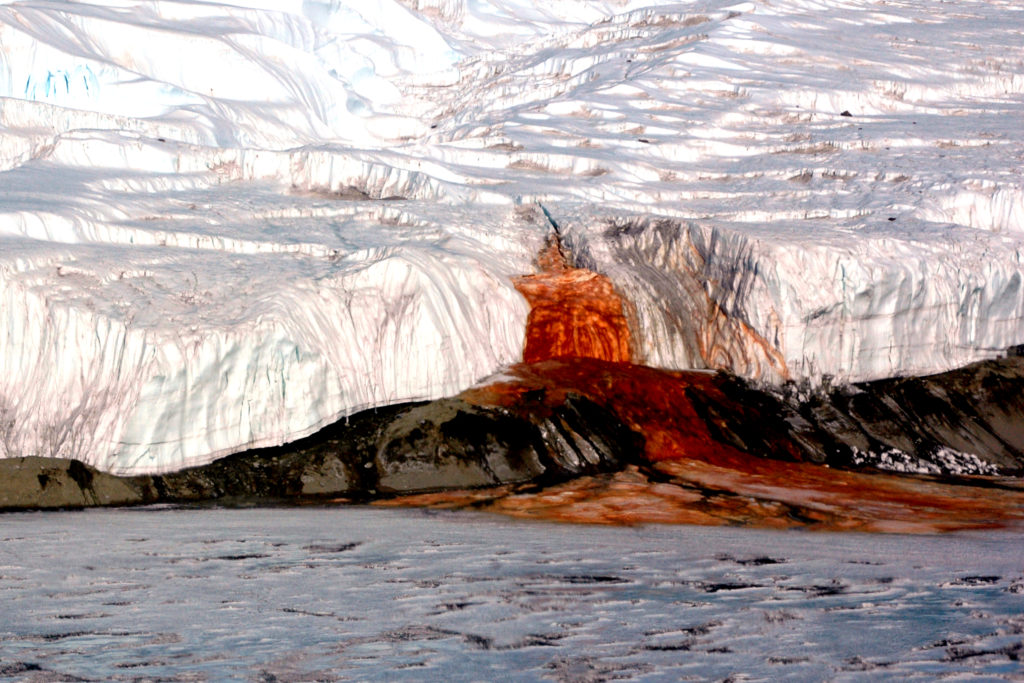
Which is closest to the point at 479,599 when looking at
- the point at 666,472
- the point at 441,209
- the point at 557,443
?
the point at 557,443

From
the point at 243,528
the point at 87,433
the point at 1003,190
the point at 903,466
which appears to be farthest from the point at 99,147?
the point at 1003,190

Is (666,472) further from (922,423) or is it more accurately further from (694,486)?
(922,423)

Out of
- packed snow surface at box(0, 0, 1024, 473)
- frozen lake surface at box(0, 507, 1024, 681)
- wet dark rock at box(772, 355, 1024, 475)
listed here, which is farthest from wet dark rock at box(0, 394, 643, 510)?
wet dark rock at box(772, 355, 1024, 475)

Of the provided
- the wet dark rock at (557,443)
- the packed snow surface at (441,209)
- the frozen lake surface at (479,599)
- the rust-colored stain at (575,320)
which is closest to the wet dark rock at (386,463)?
the wet dark rock at (557,443)

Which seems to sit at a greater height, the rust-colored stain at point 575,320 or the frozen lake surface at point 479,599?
the rust-colored stain at point 575,320

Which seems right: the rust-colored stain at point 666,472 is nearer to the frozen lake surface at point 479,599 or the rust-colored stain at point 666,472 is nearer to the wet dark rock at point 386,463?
the wet dark rock at point 386,463

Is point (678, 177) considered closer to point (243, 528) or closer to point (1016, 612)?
point (243, 528)
